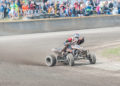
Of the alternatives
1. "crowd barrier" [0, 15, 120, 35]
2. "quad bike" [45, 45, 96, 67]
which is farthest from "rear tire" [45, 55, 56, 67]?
"crowd barrier" [0, 15, 120, 35]

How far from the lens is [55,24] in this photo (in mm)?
Result: 24469

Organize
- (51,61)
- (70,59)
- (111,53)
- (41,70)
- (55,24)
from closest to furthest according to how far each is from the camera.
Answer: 1. (41,70)
2. (70,59)
3. (51,61)
4. (111,53)
5. (55,24)

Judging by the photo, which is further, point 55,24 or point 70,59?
point 55,24

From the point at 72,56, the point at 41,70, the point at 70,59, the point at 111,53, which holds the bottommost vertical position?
the point at 111,53

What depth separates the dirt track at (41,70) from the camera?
A: 8258mm

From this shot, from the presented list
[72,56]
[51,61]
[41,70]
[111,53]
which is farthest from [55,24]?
[41,70]

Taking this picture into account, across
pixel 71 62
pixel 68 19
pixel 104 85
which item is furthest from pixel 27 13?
pixel 104 85

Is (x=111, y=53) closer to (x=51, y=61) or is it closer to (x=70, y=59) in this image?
(x=70, y=59)

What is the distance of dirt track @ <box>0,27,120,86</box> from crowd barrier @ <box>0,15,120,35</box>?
362 cm

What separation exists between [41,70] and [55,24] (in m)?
14.2

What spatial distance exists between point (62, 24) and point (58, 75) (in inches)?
614

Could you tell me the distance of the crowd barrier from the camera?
74.4ft

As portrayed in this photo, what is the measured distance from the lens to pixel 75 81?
8.40m

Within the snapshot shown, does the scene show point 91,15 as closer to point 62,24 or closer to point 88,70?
point 62,24
